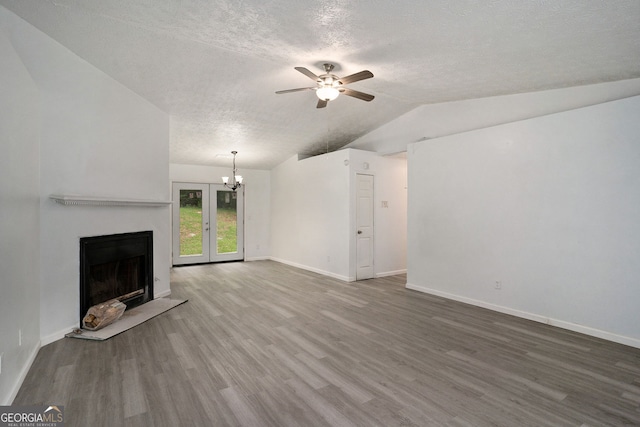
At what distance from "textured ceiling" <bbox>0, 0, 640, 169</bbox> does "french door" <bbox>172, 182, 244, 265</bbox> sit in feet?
11.2

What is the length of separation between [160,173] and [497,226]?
208 inches

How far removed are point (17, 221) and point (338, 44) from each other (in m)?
3.31

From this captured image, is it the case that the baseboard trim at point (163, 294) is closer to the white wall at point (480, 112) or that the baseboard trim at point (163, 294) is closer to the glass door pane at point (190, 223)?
the glass door pane at point (190, 223)

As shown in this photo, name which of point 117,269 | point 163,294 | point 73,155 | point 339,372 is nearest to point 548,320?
point 339,372

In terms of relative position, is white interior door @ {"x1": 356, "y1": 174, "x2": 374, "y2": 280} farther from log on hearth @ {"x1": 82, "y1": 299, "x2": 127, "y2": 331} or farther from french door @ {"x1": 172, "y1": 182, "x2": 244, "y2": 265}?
log on hearth @ {"x1": 82, "y1": 299, "x2": 127, "y2": 331}

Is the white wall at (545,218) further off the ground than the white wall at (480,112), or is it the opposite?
the white wall at (480,112)

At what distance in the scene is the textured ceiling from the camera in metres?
2.53

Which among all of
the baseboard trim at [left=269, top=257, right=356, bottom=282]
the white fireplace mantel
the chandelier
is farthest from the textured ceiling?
the baseboard trim at [left=269, top=257, right=356, bottom=282]

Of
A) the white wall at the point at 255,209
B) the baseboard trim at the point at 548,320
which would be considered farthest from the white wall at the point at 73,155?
the baseboard trim at the point at 548,320

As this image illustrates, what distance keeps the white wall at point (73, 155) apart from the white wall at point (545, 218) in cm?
480

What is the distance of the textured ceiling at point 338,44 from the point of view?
2531 mm

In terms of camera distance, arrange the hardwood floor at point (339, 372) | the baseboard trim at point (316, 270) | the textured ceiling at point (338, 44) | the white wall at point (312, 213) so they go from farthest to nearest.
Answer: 1. the white wall at point (312, 213)
2. the baseboard trim at point (316, 270)
3. the textured ceiling at point (338, 44)
4. the hardwood floor at point (339, 372)

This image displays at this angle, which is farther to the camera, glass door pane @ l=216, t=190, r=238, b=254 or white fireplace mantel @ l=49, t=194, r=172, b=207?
glass door pane @ l=216, t=190, r=238, b=254

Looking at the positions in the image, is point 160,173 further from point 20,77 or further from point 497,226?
point 497,226
